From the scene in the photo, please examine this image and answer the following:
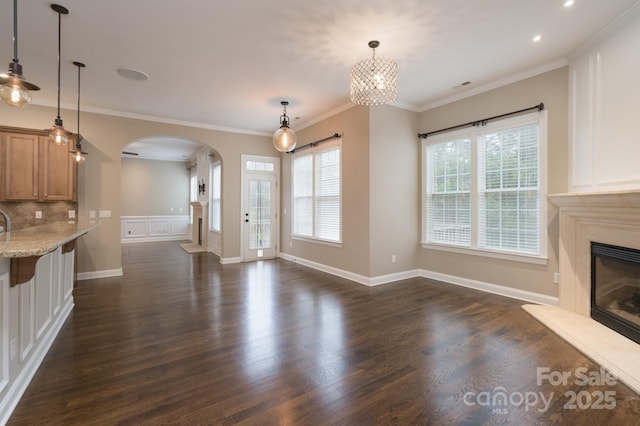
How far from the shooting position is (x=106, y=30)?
117 inches

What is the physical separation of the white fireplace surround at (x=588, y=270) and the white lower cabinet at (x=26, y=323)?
4.15 meters

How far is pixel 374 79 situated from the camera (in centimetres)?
307

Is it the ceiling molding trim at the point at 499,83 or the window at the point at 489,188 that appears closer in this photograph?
the ceiling molding trim at the point at 499,83

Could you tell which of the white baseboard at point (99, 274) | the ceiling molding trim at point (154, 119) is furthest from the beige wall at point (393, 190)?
the white baseboard at point (99, 274)

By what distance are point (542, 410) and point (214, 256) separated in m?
7.02

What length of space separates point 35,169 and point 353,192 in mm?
5102

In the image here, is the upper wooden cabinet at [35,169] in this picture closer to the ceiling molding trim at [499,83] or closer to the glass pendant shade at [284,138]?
the glass pendant shade at [284,138]

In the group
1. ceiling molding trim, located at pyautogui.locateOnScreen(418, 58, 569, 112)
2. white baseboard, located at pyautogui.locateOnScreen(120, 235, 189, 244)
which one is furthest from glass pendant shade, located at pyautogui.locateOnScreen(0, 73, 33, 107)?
white baseboard, located at pyautogui.locateOnScreen(120, 235, 189, 244)

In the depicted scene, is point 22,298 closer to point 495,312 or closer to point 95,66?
point 95,66

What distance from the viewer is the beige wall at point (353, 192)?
4863mm

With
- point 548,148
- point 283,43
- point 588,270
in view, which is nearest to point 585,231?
point 588,270

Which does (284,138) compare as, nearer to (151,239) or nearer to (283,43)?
(283,43)

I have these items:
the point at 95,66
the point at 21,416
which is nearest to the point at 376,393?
the point at 21,416

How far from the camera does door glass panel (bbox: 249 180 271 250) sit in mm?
6938
